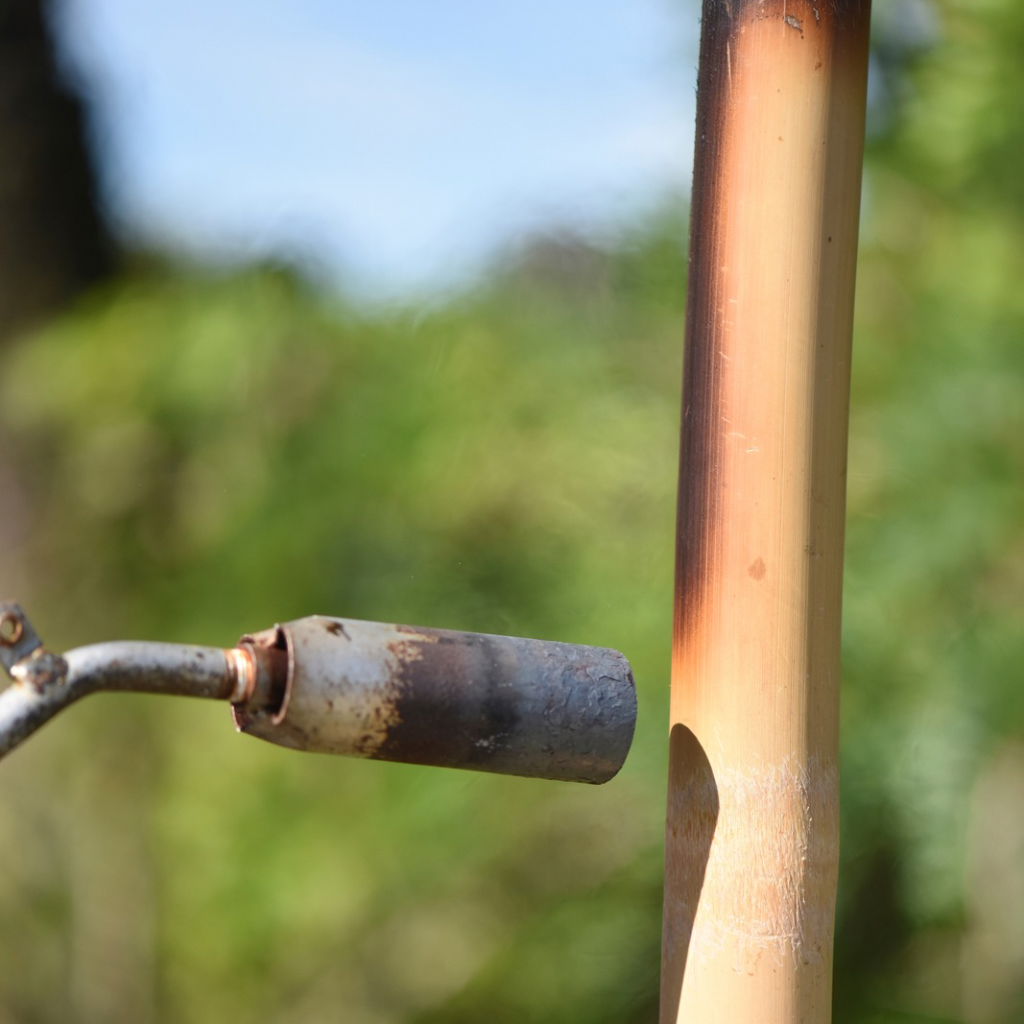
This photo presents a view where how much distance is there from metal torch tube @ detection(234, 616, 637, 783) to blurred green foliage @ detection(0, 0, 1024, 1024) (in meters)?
0.86

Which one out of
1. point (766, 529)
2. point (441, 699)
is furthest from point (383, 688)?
point (766, 529)

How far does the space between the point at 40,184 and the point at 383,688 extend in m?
1.46

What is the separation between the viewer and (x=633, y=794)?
1.25m

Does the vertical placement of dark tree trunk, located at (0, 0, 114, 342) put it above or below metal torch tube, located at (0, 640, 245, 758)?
above

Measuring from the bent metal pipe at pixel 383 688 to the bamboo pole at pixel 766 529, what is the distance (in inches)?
1.6

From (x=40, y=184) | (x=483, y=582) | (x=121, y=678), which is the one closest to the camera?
(x=121, y=678)

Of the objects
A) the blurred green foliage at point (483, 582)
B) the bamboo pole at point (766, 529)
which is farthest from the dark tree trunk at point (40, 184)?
the bamboo pole at point (766, 529)

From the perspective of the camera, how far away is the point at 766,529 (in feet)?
1.30

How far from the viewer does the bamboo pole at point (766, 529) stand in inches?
15.3

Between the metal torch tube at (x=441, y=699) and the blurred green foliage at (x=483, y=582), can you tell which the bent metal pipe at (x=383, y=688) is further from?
the blurred green foliage at (x=483, y=582)

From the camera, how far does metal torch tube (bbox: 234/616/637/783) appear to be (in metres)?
0.34

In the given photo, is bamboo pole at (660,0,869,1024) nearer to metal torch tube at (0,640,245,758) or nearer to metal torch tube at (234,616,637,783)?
metal torch tube at (234,616,637,783)

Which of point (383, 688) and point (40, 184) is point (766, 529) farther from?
point (40, 184)

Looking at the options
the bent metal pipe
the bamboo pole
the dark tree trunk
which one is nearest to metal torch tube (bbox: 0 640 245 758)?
the bent metal pipe
